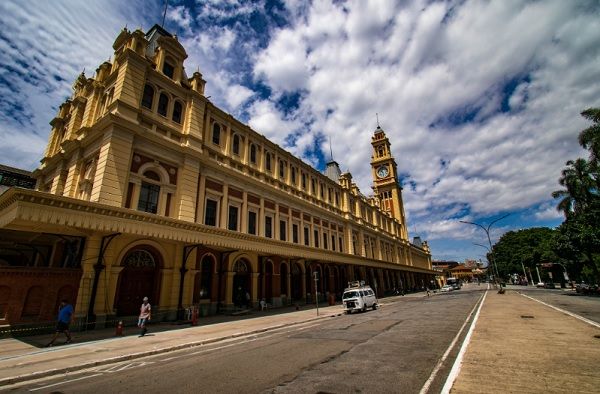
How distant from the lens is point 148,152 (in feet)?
59.6

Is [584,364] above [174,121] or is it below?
below

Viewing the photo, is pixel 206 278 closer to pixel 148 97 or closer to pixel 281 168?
pixel 148 97

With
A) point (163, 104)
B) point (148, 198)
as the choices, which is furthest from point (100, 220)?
point (163, 104)

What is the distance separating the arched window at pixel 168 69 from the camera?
2180cm

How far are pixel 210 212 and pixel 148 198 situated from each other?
15.7 feet

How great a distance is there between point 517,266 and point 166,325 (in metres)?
94.3

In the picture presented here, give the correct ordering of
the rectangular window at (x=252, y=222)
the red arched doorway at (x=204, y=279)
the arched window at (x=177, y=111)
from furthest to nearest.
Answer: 1. the rectangular window at (x=252, y=222)
2. the arched window at (x=177, y=111)
3. the red arched doorway at (x=204, y=279)

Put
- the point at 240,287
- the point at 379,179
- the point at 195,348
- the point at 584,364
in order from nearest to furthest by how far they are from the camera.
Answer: the point at 584,364 → the point at 195,348 → the point at 240,287 → the point at 379,179

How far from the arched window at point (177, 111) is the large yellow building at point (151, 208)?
0.16 metres

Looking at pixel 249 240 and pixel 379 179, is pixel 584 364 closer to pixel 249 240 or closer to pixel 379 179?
pixel 249 240

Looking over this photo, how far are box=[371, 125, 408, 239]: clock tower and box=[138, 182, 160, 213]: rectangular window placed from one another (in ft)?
184

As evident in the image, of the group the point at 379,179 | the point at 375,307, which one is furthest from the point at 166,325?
the point at 379,179

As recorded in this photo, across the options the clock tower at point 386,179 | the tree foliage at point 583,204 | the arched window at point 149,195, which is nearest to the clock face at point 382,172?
the clock tower at point 386,179

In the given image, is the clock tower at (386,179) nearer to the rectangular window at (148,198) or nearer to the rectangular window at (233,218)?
the rectangular window at (233,218)
